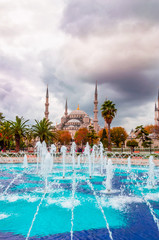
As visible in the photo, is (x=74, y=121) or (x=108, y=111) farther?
(x=74, y=121)

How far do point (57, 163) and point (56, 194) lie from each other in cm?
1330

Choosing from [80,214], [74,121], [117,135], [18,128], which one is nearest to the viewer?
[80,214]

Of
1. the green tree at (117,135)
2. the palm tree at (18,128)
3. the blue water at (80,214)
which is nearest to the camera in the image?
the blue water at (80,214)

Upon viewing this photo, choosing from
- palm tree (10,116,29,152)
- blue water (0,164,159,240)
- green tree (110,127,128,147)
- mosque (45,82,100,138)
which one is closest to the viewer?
blue water (0,164,159,240)

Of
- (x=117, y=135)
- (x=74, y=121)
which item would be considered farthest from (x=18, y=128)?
(x=74, y=121)

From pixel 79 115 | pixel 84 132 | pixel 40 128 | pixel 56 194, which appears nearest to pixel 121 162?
pixel 40 128

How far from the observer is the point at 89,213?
5590 mm

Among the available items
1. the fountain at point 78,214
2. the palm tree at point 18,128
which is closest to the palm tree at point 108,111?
the palm tree at point 18,128

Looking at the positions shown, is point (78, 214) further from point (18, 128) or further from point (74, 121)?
point (74, 121)

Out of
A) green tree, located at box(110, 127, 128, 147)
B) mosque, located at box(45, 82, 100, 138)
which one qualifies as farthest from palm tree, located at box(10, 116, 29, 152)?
mosque, located at box(45, 82, 100, 138)

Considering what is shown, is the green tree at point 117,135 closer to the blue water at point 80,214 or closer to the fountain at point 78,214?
the fountain at point 78,214

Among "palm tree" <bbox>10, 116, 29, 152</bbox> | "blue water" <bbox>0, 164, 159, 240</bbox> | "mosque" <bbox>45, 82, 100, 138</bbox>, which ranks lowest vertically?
"blue water" <bbox>0, 164, 159, 240</bbox>

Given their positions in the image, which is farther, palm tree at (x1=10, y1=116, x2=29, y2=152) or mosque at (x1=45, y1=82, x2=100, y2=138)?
mosque at (x1=45, y1=82, x2=100, y2=138)

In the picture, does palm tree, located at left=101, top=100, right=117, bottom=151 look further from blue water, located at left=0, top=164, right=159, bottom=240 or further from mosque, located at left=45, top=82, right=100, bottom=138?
mosque, located at left=45, top=82, right=100, bottom=138
